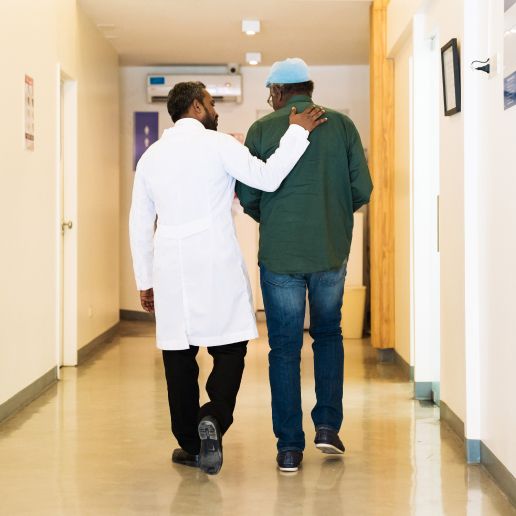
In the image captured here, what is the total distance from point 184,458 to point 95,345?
3.95 meters

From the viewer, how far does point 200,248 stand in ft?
11.7

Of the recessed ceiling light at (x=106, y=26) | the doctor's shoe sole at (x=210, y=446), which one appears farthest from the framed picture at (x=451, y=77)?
the recessed ceiling light at (x=106, y=26)

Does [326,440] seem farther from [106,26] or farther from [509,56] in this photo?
[106,26]

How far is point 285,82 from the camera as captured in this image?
3.70 metres

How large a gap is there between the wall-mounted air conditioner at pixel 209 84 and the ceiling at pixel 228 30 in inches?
6.6

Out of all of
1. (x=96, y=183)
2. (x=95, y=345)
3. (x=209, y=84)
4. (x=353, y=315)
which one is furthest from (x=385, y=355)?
A: (x=209, y=84)

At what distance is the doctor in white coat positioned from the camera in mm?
3561

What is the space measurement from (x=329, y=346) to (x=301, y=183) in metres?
0.70

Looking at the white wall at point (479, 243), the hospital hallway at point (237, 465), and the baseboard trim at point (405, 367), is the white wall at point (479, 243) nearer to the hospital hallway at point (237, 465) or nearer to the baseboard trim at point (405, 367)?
the hospital hallway at point (237, 465)

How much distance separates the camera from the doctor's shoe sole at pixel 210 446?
11.3 feet

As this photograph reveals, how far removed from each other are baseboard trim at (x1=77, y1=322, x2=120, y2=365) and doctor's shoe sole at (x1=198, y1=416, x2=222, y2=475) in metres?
3.55

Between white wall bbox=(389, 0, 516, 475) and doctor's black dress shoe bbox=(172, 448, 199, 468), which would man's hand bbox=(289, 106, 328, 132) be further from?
doctor's black dress shoe bbox=(172, 448, 199, 468)

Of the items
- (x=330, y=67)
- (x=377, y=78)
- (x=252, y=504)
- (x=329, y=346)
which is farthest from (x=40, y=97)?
(x=330, y=67)

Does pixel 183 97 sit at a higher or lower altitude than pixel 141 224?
higher
